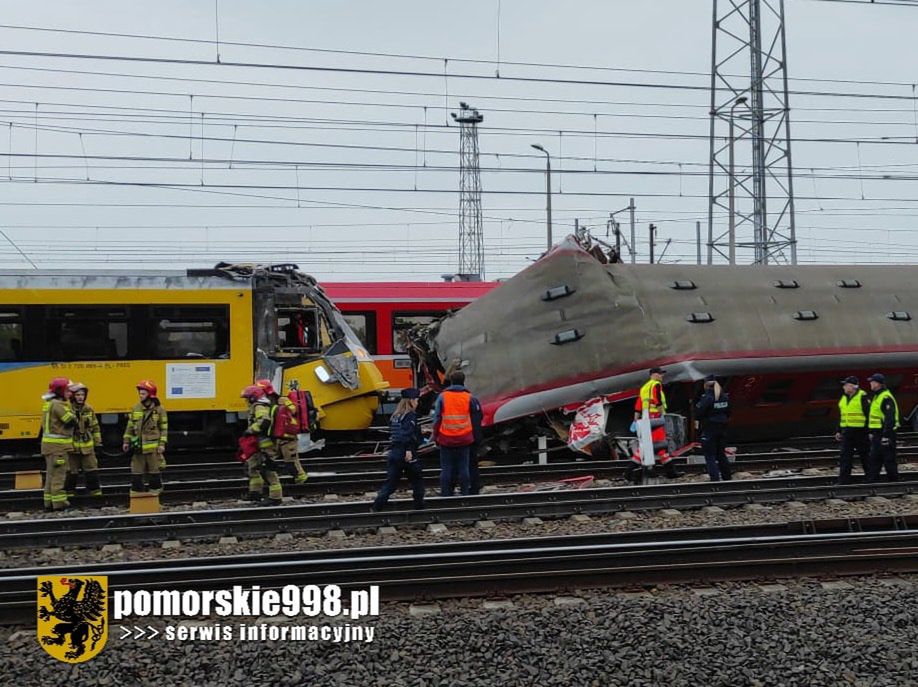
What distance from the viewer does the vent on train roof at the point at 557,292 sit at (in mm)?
14961

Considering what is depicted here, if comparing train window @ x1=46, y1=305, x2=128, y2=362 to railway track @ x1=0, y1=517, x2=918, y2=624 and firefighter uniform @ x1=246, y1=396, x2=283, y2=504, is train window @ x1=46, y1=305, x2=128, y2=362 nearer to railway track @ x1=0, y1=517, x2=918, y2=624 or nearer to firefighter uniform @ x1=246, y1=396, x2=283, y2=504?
firefighter uniform @ x1=246, y1=396, x2=283, y2=504

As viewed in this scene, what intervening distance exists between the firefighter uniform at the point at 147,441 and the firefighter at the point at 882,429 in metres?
8.54

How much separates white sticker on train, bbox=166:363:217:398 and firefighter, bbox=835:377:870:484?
371 inches

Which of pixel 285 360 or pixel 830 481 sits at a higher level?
pixel 285 360

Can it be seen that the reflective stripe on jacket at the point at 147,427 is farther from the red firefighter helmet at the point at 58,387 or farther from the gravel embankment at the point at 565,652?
the gravel embankment at the point at 565,652

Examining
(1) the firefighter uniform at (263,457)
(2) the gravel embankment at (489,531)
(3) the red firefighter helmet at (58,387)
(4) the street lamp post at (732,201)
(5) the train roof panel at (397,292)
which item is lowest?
(2) the gravel embankment at (489,531)

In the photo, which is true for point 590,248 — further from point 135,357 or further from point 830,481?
point 135,357

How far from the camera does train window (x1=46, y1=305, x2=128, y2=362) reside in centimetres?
1530

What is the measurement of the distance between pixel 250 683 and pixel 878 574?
4.93 meters

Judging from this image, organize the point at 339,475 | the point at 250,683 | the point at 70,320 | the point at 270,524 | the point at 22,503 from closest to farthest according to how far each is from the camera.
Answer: the point at 250,683, the point at 270,524, the point at 22,503, the point at 339,475, the point at 70,320

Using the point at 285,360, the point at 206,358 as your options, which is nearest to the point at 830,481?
the point at 285,360

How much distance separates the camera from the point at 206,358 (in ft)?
51.7

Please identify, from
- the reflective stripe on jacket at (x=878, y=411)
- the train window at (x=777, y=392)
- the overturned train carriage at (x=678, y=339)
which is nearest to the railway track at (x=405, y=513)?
the reflective stripe on jacket at (x=878, y=411)

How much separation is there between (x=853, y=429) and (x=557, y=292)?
16.1 ft
